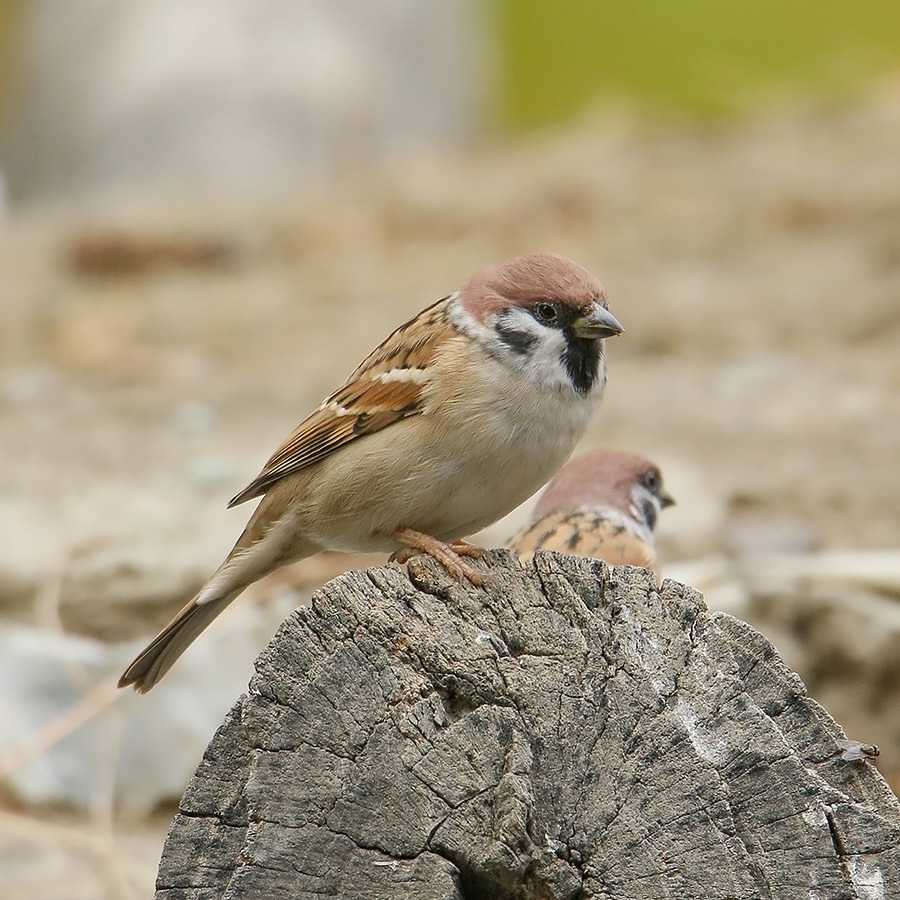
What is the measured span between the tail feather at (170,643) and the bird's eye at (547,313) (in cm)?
79

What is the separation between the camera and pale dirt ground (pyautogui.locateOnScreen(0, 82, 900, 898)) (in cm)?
418

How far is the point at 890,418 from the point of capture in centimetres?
500

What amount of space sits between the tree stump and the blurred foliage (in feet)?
24.9

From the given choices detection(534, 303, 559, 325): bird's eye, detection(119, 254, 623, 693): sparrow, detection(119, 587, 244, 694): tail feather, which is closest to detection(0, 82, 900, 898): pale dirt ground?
detection(119, 587, 244, 694): tail feather

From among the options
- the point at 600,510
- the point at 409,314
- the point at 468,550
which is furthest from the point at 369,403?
the point at 409,314

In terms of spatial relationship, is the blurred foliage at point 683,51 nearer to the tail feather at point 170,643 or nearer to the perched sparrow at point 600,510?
the perched sparrow at point 600,510

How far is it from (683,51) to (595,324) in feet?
28.4

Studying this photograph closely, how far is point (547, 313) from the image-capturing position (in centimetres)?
291

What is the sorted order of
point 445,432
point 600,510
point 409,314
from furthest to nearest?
point 409,314 → point 600,510 → point 445,432

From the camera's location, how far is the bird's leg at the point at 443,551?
7.39 ft

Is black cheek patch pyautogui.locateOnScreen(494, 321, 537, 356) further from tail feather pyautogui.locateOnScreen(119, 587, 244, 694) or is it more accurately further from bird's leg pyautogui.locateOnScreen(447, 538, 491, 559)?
tail feather pyautogui.locateOnScreen(119, 587, 244, 694)

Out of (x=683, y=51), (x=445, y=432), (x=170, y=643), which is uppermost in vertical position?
(x=683, y=51)

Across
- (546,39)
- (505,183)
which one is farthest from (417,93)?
(505,183)

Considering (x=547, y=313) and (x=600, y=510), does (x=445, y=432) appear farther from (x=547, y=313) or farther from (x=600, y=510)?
(x=600, y=510)
